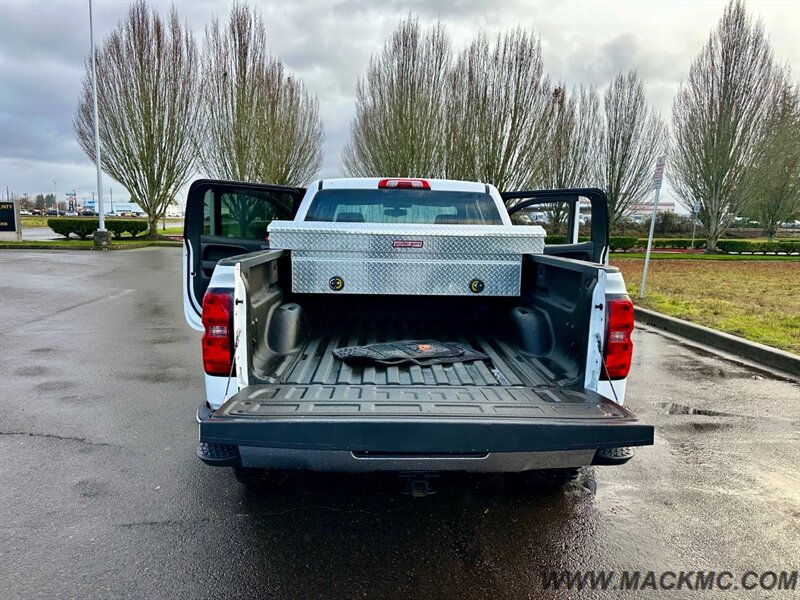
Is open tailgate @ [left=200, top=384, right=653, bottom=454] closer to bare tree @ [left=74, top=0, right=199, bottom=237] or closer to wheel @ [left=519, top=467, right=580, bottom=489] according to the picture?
wheel @ [left=519, top=467, right=580, bottom=489]

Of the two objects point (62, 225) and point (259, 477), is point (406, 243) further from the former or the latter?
point (62, 225)

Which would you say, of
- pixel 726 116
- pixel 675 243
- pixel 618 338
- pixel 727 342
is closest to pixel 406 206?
pixel 618 338

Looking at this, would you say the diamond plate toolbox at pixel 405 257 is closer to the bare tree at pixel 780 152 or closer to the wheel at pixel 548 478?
the wheel at pixel 548 478

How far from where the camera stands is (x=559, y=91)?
23469 millimetres

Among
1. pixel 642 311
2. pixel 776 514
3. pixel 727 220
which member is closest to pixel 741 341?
pixel 642 311

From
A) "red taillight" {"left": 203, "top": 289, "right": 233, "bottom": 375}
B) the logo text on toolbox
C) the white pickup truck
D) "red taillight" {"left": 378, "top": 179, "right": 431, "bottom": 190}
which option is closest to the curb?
the white pickup truck

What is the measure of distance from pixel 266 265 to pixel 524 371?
173 centimetres

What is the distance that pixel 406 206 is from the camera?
4656 mm

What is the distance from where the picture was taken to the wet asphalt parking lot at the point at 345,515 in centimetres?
237

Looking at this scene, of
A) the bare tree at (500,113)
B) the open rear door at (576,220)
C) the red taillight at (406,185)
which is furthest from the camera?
the bare tree at (500,113)

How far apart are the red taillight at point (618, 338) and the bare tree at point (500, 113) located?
2158 cm

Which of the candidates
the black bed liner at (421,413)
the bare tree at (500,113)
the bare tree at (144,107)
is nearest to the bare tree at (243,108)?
the bare tree at (144,107)

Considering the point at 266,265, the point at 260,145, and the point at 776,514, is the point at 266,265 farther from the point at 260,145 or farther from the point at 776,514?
the point at 260,145

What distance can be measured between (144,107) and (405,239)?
28607 mm
